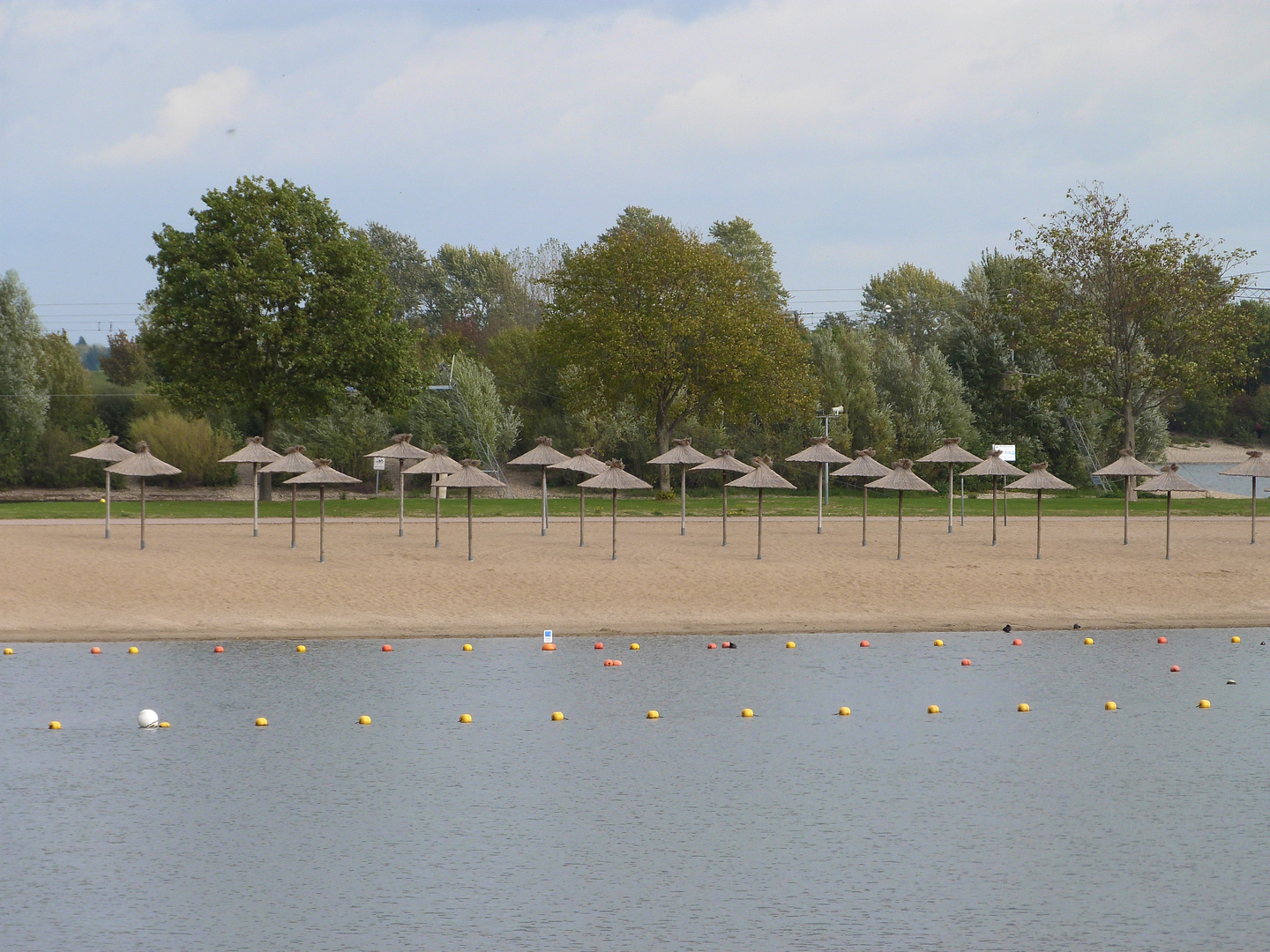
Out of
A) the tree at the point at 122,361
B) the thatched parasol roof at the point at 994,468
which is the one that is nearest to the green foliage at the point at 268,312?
the thatched parasol roof at the point at 994,468

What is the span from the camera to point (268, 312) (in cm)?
4609

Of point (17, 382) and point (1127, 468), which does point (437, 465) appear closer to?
point (1127, 468)

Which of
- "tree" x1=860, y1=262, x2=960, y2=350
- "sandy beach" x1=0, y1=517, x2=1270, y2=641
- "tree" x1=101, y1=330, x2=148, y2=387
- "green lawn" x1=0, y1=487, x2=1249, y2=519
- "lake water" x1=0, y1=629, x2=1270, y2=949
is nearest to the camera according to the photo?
"lake water" x1=0, y1=629, x2=1270, y2=949

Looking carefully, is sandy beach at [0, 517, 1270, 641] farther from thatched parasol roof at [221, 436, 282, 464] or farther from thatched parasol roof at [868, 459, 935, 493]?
thatched parasol roof at [221, 436, 282, 464]

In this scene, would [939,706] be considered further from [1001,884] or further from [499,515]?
[499,515]

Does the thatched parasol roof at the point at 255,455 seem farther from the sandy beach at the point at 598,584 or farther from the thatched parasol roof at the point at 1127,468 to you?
the thatched parasol roof at the point at 1127,468

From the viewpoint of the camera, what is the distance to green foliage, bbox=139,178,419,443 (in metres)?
45.0

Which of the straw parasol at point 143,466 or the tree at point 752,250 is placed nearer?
the straw parasol at point 143,466

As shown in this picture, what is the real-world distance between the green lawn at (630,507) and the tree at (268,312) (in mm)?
3945

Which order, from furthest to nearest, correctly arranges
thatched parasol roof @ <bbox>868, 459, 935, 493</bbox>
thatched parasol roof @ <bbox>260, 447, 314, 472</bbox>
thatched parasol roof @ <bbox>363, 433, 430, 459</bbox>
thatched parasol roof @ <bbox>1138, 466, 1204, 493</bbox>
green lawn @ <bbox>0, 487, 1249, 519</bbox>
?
green lawn @ <bbox>0, 487, 1249, 519</bbox> → thatched parasol roof @ <bbox>363, 433, 430, 459</bbox> → thatched parasol roof @ <bbox>260, 447, 314, 472</bbox> → thatched parasol roof @ <bbox>868, 459, 935, 493</bbox> → thatched parasol roof @ <bbox>1138, 466, 1204, 493</bbox>

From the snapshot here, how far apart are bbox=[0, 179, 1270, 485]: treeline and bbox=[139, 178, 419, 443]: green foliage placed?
90mm

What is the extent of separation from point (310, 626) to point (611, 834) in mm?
12397

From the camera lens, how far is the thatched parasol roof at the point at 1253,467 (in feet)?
115

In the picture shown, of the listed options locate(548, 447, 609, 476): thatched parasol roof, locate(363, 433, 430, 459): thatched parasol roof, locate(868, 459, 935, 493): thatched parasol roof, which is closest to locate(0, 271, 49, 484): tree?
locate(363, 433, 430, 459): thatched parasol roof
